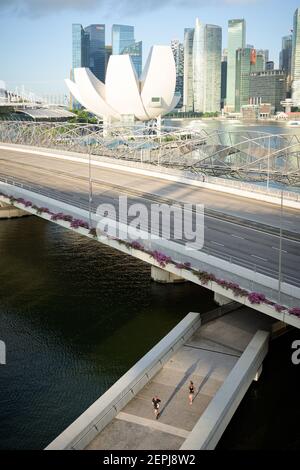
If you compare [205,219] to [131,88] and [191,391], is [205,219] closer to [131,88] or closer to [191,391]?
[191,391]

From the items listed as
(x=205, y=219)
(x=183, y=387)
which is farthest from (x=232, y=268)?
(x=205, y=219)

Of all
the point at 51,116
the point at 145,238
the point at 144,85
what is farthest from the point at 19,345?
the point at 51,116

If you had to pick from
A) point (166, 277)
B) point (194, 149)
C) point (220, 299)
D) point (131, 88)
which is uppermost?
point (131, 88)

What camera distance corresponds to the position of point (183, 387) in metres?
17.4

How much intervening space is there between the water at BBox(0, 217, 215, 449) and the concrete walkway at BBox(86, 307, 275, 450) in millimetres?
2060

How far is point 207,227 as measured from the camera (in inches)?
1038

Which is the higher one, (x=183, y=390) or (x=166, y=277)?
(x=166, y=277)

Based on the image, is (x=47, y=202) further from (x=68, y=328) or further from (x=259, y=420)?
(x=259, y=420)

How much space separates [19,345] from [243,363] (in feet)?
29.3

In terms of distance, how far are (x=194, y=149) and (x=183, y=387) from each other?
133 feet

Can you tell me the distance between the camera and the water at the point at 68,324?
1759 cm

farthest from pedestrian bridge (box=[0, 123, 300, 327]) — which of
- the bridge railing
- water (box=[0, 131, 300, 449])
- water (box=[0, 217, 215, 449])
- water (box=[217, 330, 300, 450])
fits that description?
water (box=[217, 330, 300, 450])

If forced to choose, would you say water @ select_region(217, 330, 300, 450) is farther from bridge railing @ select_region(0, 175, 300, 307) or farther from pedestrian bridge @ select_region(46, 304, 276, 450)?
bridge railing @ select_region(0, 175, 300, 307)

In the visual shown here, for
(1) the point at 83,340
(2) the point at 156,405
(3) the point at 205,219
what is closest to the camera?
(2) the point at 156,405
